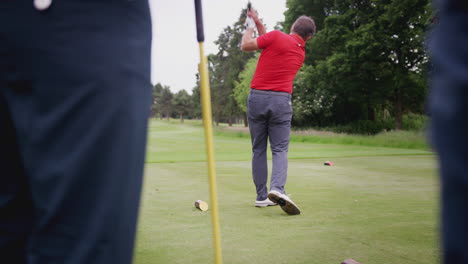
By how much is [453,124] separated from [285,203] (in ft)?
11.1

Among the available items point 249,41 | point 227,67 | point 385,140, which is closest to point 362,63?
point 385,140

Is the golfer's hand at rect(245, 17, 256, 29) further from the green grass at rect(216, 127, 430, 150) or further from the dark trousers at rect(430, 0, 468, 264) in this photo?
the green grass at rect(216, 127, 430, 150)

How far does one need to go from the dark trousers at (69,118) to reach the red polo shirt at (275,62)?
365 cm

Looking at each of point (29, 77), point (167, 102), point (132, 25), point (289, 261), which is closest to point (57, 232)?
point (29, 77)

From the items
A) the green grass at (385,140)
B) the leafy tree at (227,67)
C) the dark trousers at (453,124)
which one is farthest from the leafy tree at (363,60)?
the dark trousers at (453,124)

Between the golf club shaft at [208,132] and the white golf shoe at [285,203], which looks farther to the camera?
the white golf shoe at [285,203]

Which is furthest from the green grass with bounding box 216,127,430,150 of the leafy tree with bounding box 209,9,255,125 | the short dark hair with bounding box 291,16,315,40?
the leafy tree with bounding box 209,9,255,125

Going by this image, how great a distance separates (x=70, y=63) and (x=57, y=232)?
38 cm

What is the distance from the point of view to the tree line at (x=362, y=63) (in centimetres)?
2455

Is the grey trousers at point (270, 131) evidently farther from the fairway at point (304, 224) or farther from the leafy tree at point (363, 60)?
the leafy tree at point (363, 60)

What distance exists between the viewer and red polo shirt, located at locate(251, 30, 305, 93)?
180 inches

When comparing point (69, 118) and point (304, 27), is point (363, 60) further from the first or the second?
point (69, 118)

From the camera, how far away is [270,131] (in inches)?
185

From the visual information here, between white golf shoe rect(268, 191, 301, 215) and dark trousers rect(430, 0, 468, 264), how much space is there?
327cm
